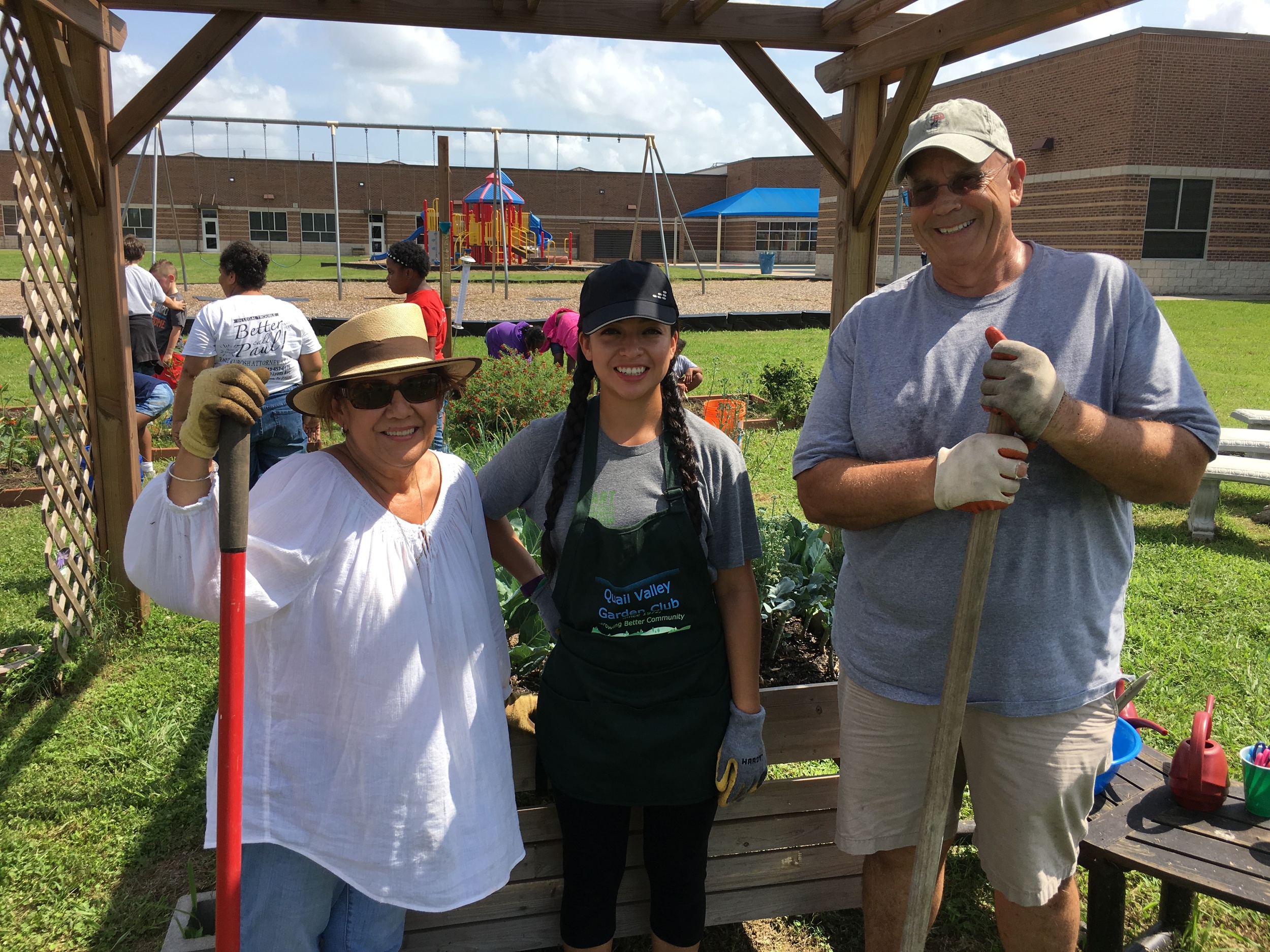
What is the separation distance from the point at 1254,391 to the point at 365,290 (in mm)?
19124

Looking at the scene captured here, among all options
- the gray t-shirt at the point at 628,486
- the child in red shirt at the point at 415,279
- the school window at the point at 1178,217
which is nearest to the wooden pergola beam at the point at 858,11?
the child in red shirt at the point at 415,279

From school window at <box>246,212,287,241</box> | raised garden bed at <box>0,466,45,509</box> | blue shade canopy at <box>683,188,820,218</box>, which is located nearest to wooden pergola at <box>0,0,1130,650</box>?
raised garden bed at <box>0,466,45,509</box>

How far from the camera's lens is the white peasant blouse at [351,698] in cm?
170

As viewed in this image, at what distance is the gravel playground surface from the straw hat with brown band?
45.7 ft

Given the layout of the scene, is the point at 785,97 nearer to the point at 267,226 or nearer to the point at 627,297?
the point at 627,297

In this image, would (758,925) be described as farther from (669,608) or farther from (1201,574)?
(1201,574)

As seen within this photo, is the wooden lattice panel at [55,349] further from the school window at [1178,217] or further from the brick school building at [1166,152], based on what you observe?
the school window at [1178,217]

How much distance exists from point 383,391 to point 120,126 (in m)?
3.62

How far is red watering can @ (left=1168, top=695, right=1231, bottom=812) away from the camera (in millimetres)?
2439

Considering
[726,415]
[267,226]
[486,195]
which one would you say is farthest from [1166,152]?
[267,226]

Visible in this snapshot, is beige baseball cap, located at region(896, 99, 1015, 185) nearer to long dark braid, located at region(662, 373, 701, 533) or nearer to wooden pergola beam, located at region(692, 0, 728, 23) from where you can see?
long dark braid, located at region(662, 373, 701, 533)

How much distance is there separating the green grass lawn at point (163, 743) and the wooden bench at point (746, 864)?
16 centimetres

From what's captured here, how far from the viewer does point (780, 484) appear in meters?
7.14

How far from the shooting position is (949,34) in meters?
3.86
